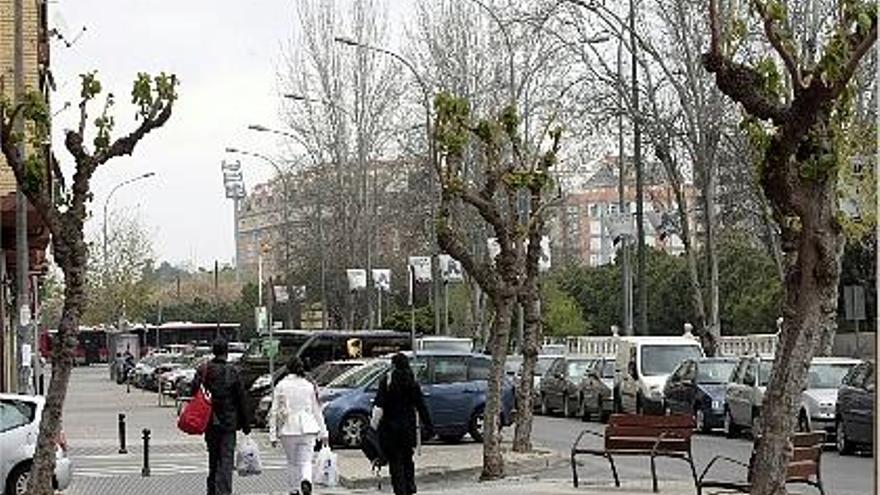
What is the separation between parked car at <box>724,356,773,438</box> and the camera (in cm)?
3316

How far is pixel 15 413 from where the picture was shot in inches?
916

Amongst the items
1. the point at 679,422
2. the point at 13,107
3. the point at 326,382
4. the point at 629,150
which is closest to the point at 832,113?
the point at 679,422

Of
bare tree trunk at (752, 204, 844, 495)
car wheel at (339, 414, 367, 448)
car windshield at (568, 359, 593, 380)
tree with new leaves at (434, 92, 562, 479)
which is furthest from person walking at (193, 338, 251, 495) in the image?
car windshield at (568, 359, 593, 380)

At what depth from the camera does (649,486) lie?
22.2m

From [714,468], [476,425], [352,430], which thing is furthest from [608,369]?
[714,468]

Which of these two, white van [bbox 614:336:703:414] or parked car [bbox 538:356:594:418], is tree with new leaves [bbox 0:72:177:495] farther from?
parked car [bbox 538:356:594:418]

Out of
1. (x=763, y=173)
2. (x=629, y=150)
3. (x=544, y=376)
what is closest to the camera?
(x=763, y=173)

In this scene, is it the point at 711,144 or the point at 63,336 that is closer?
the point at 63,336

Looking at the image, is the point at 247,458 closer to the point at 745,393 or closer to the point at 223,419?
the point at 223,419

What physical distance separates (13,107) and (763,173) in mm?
9629

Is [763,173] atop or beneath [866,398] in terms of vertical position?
atop

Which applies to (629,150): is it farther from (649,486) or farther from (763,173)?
(763,173)

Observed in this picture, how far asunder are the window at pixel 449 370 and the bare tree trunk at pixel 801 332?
730 inches

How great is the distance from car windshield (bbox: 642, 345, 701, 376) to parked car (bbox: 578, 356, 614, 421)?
4.54 ft
